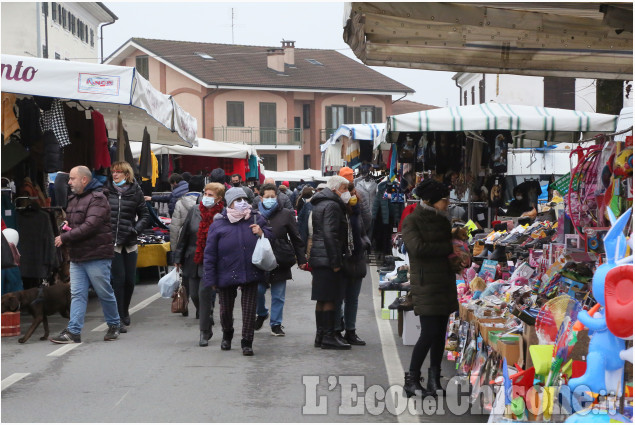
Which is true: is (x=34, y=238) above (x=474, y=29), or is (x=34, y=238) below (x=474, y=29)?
below

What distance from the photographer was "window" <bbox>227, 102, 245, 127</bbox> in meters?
53.2

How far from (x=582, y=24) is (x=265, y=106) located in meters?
48.5

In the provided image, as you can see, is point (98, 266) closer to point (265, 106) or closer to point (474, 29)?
point (474, 29)

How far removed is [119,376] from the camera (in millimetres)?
8070

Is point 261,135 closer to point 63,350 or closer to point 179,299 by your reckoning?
point 179,299

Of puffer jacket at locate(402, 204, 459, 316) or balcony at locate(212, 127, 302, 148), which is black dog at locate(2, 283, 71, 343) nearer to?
puffer jacket at locate(402, 204, 459, 316)

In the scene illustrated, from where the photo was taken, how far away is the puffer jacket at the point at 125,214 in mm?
10711

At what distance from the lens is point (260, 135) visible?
54.0 meters

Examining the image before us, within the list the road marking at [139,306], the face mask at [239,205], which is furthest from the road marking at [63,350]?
the face mask at [239,205]

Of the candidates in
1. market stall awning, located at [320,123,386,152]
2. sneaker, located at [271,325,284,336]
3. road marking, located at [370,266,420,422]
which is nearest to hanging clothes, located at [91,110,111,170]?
sneaker, located at [271,325,284,336]

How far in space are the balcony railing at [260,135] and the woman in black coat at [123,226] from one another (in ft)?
136

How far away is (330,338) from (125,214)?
122 inches

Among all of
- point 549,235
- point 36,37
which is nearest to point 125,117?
point 549,235

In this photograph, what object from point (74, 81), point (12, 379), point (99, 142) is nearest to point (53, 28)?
point (99, 142)
